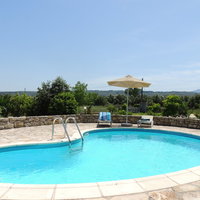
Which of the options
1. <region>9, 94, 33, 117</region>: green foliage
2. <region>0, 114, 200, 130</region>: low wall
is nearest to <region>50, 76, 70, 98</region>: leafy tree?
<region>0, 114, 200, 130</region>: low wall

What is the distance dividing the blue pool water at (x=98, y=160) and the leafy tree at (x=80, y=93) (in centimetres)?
2072

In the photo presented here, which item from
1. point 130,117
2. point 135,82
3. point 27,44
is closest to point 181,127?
point 130,117

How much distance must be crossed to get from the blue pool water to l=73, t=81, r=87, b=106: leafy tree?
68.0 ft

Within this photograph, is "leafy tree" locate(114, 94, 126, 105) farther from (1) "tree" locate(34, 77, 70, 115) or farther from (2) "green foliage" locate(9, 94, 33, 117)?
(1) "tree" locate(34, 77, 70, 115)

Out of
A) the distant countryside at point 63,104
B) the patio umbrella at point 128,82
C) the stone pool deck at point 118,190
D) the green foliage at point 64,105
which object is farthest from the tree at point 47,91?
the stone pool deck at point 118,190

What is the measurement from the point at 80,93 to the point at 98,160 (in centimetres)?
2371

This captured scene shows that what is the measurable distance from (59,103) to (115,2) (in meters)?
7.57

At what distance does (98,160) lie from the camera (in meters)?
5.52

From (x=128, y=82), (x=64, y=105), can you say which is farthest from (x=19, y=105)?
(x=128, y=82)

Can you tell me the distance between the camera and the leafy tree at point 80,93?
2868cm

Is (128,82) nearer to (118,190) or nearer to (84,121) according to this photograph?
(84,121)

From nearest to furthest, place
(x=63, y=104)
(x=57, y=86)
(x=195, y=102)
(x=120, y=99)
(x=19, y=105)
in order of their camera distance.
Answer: (x=63, y=104) → (x=57, y=86) → (x=19, y=105) → (x=195, y=102) → (x=120, y=99)

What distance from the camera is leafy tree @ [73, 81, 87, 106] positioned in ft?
94.1

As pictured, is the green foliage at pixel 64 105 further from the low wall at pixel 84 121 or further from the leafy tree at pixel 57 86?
the leafy tree at pixel 57 86
